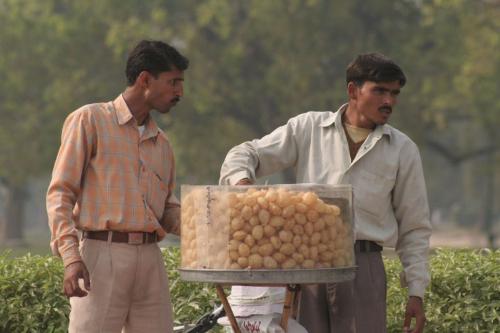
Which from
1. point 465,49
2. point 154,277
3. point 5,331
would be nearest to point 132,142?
point 154,277

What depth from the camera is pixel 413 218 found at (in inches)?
219

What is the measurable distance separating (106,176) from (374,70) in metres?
1.26

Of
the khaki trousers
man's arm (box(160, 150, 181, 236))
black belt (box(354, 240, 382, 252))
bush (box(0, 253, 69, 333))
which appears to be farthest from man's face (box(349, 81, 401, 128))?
bush (box(0, 253, 69, 333))

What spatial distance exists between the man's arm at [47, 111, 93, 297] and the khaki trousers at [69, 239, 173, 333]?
0.68 ft

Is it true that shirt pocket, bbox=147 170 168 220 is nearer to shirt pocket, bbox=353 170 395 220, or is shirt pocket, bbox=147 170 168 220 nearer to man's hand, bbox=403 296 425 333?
shirt pocket, bbox=353 170 395 220

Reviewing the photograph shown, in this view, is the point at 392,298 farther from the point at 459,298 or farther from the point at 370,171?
the point at 370,171

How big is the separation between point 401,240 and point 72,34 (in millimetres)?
36476

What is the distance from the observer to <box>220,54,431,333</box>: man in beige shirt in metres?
5.42

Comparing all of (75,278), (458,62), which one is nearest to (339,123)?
(75,278)

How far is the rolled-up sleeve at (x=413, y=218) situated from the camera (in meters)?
5.54

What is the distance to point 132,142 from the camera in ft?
17.8

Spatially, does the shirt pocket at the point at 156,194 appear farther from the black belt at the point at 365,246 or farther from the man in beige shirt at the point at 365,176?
the black belt at the point at 365,246

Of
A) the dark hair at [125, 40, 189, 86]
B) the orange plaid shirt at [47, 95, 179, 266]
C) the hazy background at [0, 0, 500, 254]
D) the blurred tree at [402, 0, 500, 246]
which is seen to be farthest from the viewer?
the hazy background at [0, 0, 500, 254]

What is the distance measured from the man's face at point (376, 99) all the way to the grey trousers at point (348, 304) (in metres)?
0.61
